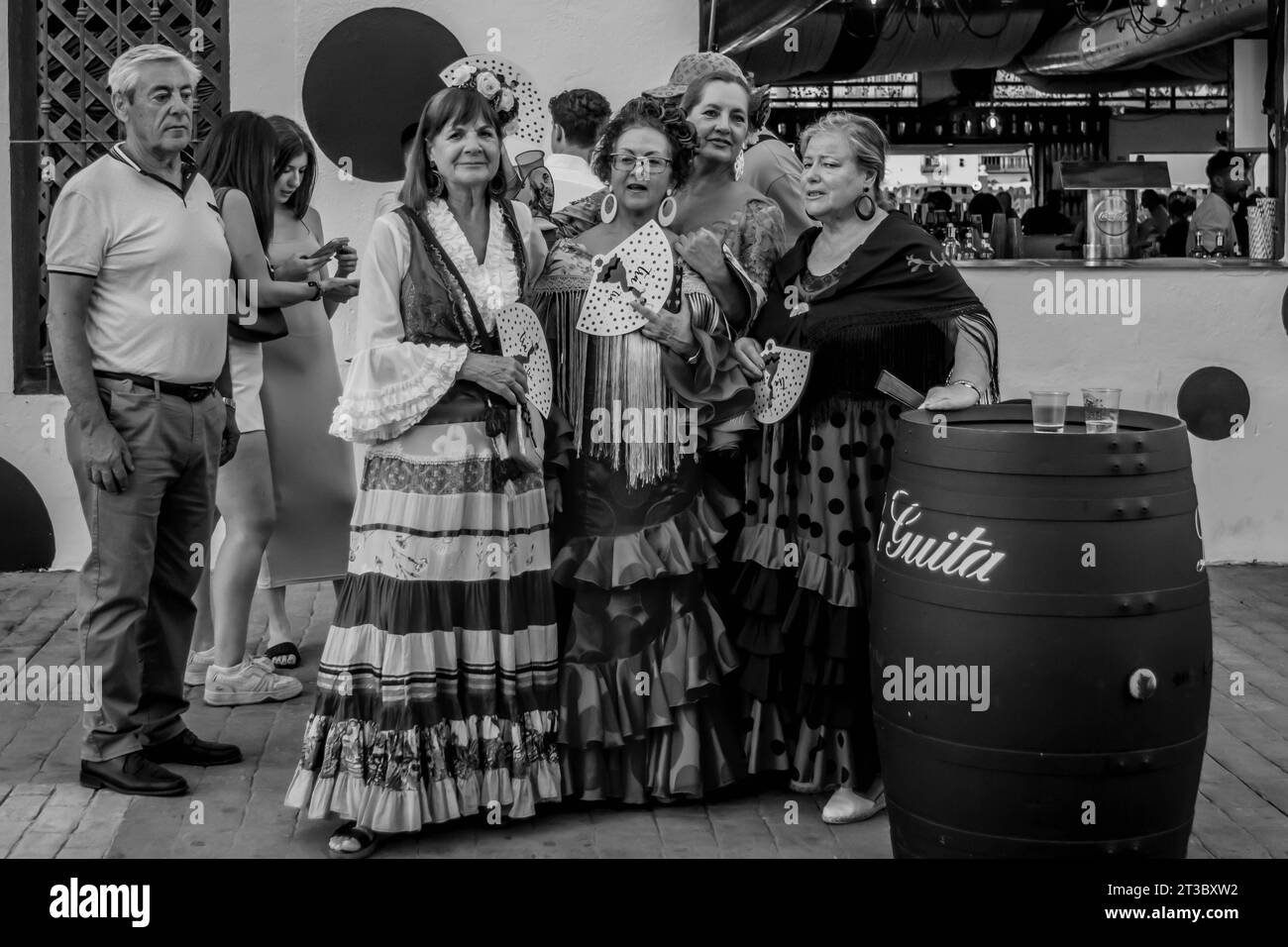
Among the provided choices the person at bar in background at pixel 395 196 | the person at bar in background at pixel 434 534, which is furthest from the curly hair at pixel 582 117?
the person at bar in background at pixel 434 534

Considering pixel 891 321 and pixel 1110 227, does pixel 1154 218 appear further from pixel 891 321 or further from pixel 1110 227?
pixel 891 321

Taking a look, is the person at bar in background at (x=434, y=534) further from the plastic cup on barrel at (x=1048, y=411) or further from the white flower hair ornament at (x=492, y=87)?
the plastic cup on barrel at (x=1048, y=411)

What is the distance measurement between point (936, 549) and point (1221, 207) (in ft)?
23.5

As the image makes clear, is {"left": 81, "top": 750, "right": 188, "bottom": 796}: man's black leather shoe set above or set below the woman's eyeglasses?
below

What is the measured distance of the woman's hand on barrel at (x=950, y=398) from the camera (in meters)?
3.54

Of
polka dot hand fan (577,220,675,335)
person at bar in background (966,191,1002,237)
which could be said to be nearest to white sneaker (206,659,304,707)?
polka dot hand fan (577,220,675,335)

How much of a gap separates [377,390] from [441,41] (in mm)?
3204

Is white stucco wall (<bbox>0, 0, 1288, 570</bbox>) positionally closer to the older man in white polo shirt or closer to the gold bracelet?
the older man in white polo shirt

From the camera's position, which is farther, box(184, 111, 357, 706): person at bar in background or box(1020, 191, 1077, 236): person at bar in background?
box(1020, 191, 1077, 236): person at bar in background

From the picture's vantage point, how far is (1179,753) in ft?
10.1

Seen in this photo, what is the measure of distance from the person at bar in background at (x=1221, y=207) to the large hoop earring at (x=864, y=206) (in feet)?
14.5

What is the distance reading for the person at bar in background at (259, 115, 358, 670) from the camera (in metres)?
5.16

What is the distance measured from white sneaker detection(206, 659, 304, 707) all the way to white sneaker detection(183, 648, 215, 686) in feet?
0.63

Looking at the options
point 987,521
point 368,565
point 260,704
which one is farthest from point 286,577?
point 987,521
